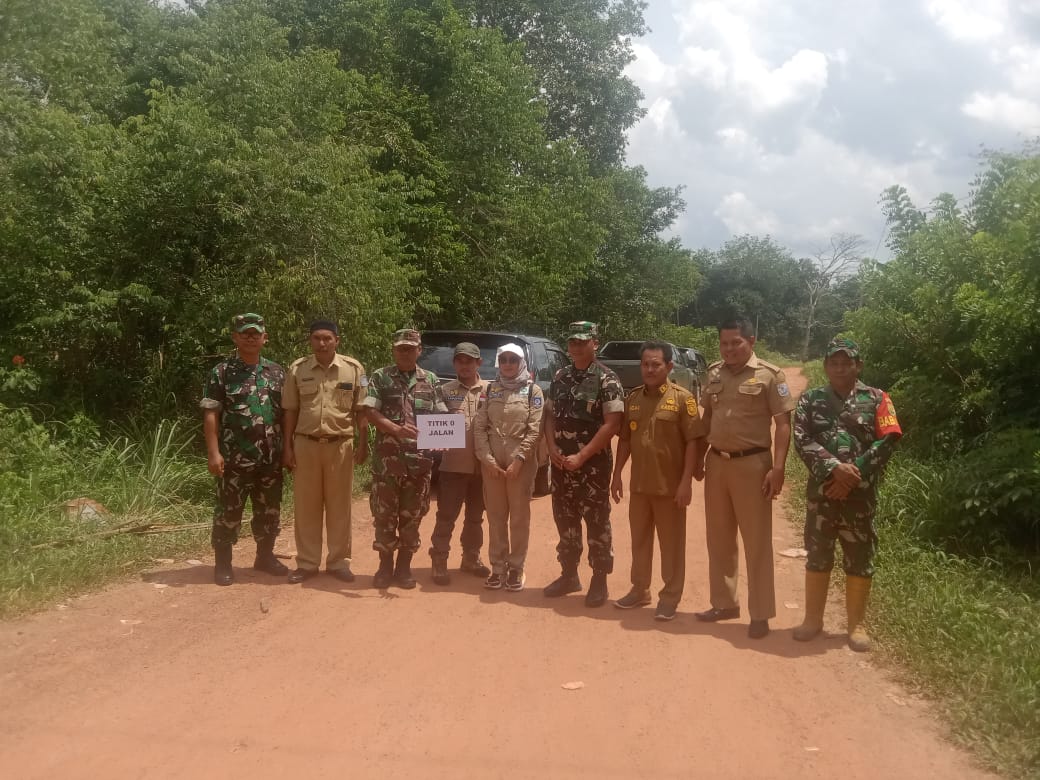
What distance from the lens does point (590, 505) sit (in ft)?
18.4

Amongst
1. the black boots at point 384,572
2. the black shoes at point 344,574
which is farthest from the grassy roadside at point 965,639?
the black shoes at point 344,574

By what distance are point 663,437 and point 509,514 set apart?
1267 millimetres

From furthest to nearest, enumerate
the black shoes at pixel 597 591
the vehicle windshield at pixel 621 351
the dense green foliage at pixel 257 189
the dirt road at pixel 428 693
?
the vehicle windshield at pixel 621 351
the dense green foliage at pixel 257 189
the black shoes at pixel 597 591
the dirt road at pixel 428 693

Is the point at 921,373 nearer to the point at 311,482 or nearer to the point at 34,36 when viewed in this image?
the point at 311,482

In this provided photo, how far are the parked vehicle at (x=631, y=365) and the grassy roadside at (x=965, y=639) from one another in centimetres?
987

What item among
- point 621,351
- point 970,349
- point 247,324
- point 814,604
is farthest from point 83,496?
point 621,351

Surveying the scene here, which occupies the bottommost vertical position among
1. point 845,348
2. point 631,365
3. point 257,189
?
point 631,365

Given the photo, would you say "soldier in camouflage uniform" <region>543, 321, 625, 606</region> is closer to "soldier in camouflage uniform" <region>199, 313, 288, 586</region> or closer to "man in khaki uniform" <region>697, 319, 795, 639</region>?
"man in khaki uniform" <region>697, 319, 795, 639</region>

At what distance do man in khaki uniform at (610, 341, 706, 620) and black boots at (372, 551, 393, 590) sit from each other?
1680 millimetres

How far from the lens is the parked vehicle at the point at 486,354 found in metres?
9.04

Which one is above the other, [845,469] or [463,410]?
→ [463,410]

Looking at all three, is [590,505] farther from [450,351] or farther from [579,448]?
[450,351]

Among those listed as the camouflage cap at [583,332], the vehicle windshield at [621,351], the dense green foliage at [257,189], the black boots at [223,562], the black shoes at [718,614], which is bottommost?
the black shoes at [718,614]

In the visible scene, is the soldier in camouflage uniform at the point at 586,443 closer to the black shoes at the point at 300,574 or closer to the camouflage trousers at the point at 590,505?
the camouflage trousers at the point at 590,505
